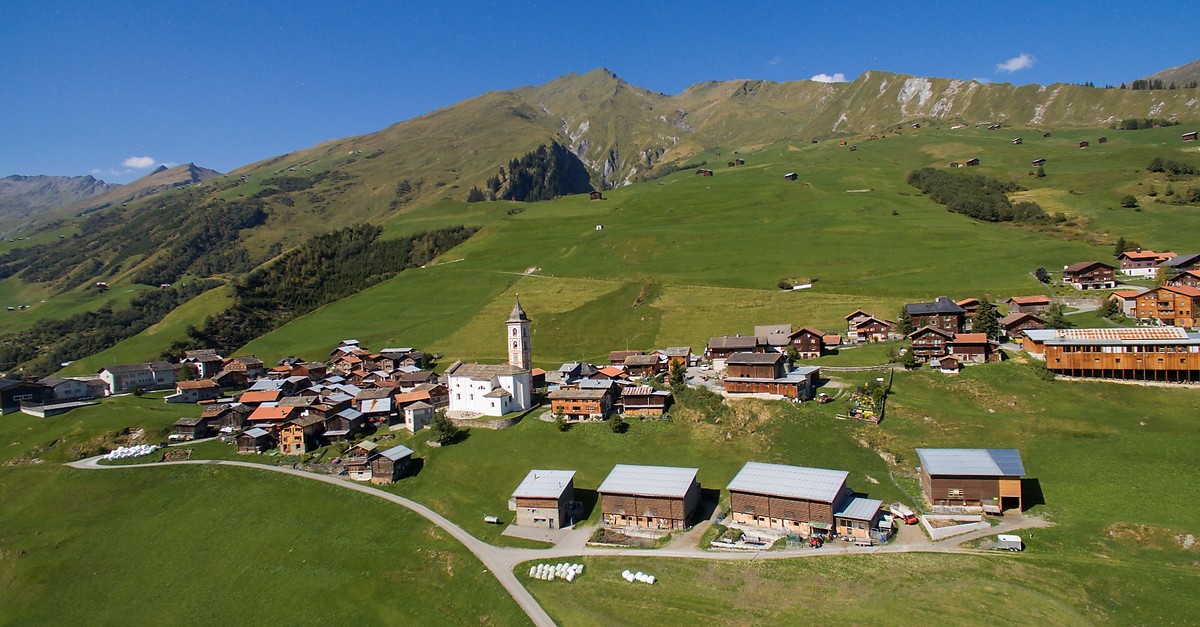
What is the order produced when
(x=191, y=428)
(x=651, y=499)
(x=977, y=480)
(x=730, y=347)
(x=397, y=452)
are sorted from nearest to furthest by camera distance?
(x=977, y=480) < (x=651, y=499) < (x=397, y=452) < (x=191, y=428) < (x=730, y=347)

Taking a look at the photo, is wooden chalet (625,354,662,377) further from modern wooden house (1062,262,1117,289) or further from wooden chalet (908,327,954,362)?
modern wooden house (1062,262,1117,289)

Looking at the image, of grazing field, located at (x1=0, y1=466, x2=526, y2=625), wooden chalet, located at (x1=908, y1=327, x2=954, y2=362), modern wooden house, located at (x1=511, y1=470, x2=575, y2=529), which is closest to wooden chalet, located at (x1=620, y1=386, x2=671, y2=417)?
modern wooden house, located at (x1=511, y1=470, x2=575, y2=529)

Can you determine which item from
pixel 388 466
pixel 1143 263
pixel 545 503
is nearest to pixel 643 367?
pixel 388 466

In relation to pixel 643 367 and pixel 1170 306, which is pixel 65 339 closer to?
pixel 643 367

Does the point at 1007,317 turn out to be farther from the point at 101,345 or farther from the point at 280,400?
the point at 101,345

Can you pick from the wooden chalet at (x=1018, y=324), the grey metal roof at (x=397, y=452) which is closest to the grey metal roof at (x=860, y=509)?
the grey metal roof at (x=397, y=452)

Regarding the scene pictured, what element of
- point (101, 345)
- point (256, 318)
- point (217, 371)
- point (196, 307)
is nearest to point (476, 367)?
point (217, 371)
